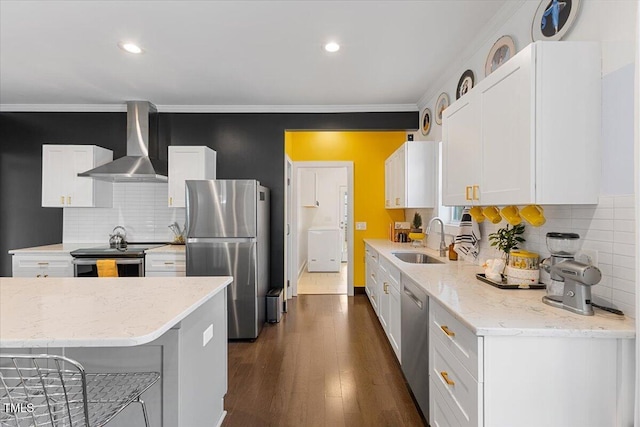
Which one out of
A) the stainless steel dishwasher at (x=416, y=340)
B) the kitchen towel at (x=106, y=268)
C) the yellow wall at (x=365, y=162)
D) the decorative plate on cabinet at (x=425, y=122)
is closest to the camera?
the stainless steel dishwasher at (x=416, y=340)

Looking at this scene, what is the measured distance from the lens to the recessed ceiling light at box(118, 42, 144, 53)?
8.68 feet

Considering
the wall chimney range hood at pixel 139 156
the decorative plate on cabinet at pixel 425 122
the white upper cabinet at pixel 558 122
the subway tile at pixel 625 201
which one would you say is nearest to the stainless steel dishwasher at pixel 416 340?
the white upper cabinet at pixel 558 122

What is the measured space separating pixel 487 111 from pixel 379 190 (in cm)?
354

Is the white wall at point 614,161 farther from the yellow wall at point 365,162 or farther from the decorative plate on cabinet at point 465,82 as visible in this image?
the yellow wall at point 365,162

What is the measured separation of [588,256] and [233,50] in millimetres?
2800

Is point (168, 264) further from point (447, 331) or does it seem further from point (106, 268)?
point (447, 331)

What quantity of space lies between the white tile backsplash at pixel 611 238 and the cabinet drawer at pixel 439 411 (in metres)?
0.84

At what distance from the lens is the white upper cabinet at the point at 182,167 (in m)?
3.87

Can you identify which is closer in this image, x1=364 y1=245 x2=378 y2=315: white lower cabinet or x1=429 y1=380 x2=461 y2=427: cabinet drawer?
x1=429 y1=380 x2=461 y2=427: cabinet drawer

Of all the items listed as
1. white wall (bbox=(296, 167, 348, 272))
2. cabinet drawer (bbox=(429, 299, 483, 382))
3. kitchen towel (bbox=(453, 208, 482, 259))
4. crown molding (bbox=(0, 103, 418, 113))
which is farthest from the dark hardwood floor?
white wall (bbox=(296, 167, 348, 272))

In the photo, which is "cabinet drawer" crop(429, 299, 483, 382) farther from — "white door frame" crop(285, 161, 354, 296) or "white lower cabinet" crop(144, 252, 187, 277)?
"white door frame" crop(285, 161, 354, 296)

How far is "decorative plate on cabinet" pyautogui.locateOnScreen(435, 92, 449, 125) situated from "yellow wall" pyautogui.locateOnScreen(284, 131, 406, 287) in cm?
178

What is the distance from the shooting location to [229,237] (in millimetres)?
3434

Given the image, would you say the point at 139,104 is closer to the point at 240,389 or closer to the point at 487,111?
the point at 240,389
